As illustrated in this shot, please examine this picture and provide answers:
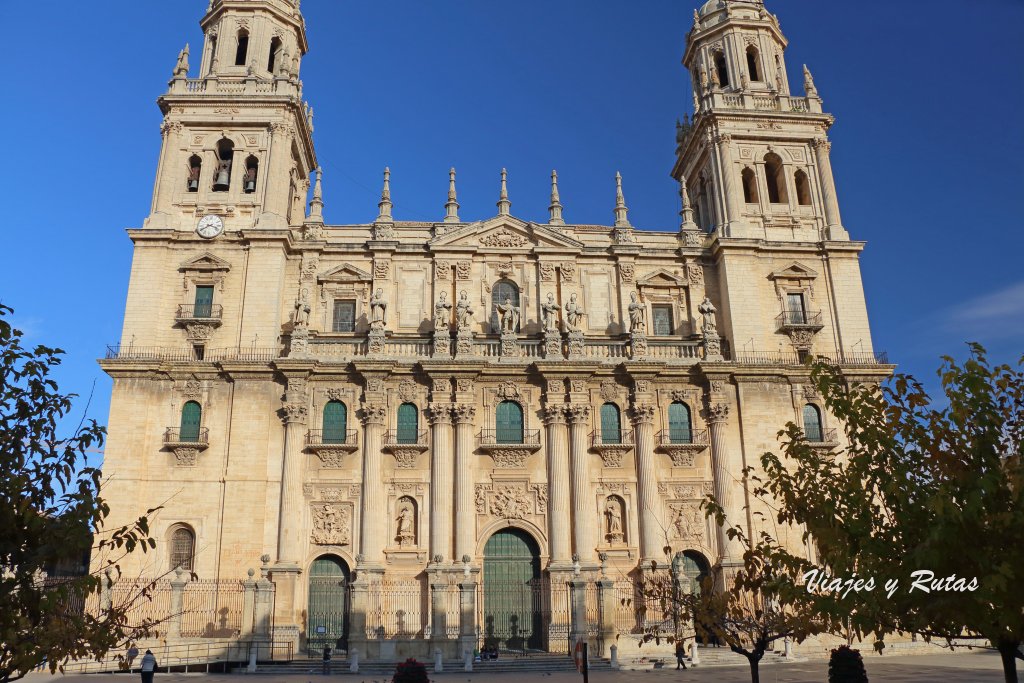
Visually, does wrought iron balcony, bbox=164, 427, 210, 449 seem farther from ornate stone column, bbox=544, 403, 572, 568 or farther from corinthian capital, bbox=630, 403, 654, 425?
corinthian capital, bbox=630, 403, 654, 425

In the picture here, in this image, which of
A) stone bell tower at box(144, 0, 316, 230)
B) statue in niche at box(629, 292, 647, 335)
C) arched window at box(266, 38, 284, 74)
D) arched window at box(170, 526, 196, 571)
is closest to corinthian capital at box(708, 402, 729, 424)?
statue in niche at box(629, 292, 647, 335)

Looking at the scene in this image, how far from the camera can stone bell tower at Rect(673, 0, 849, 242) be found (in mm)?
32969

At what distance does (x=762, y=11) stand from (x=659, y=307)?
614 inches

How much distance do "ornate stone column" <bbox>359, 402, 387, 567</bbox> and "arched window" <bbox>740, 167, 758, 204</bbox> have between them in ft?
57.2

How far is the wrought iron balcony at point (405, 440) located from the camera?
28.4m

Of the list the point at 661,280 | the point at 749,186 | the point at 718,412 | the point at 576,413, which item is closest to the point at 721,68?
the point at 749,186

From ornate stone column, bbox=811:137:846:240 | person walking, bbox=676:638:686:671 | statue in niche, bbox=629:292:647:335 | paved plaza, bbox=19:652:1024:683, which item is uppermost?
ornate stone column, bbox=811:137:846:240

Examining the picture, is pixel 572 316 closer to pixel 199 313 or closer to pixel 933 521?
pixel 199 313

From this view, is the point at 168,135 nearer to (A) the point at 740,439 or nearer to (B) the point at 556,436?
(B) the point at 556,436

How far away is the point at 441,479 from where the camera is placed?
27.9 metres

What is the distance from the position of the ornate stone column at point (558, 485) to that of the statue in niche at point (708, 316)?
6.20 meters

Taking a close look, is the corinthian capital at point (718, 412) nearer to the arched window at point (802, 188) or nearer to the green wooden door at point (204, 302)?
the arched window at point (802, 188)

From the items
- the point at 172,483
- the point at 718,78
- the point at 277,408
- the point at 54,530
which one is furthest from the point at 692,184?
the point at 54,530

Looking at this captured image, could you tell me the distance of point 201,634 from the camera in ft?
82.7
